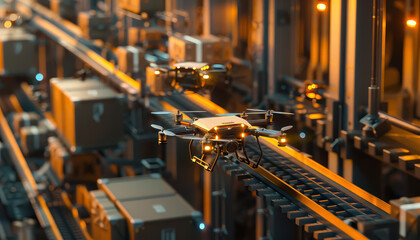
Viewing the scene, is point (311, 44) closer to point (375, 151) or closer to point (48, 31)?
point (375, 151)

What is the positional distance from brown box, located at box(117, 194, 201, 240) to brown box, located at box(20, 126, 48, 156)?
740cm

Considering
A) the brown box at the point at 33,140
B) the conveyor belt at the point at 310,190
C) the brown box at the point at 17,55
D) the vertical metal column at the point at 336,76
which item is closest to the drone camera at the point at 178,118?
the conveyor belt at the point at 310,190

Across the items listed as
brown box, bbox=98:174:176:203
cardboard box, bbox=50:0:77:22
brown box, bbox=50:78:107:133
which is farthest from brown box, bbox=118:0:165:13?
cardboard box, bbox=50:0:77:22

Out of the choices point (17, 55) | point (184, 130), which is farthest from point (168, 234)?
point (17, 55)

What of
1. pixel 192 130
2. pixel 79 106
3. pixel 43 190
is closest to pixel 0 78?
pixel 43 190

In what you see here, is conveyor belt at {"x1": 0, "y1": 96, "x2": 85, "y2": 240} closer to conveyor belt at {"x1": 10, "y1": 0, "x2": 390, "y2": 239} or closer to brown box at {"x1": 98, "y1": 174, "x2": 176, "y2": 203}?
brown box at {"x1": 98, "y1": 174, "x2": 176, "y2": 203}

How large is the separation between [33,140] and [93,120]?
5.01 metres

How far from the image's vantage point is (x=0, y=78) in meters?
21.1

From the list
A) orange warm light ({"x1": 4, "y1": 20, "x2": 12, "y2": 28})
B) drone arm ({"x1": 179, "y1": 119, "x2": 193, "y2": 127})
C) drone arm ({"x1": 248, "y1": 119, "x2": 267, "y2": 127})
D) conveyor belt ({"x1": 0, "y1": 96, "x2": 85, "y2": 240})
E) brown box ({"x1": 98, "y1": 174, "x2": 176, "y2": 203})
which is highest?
orange warm light ({"x1": 4, "y1": 20, "x2": 12, "y2": 28})

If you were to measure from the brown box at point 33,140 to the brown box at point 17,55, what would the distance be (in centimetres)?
158

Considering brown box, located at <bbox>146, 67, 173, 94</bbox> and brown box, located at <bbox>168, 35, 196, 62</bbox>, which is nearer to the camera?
brown box, located at <bbox>146, 67, 173, 94</bbox>

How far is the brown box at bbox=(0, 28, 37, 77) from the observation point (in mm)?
18406

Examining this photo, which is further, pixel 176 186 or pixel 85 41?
pixel 85 41

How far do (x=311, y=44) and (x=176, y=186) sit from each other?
3.30 m
